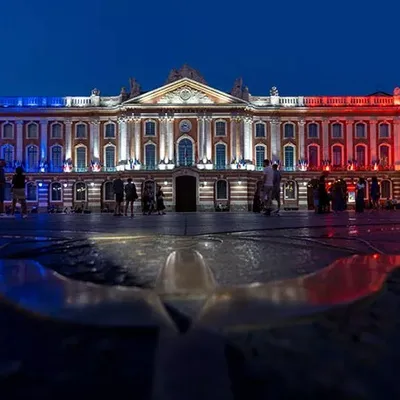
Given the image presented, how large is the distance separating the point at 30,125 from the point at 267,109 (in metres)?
18.8

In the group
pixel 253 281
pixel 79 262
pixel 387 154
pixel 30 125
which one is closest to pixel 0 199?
pixel 79 262

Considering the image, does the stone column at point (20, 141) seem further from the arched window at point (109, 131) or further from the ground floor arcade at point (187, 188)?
the arched window at point (109, 131)

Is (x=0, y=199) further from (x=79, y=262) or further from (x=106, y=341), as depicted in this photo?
(x=106, y=341)

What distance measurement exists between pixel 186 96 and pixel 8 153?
1476 cm

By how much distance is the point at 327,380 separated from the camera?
0.51 meters

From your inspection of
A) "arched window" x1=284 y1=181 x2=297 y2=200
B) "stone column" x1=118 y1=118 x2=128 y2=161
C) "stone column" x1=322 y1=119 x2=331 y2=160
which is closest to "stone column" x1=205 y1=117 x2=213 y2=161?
"stone column" x1=118 y1=118 x2=128 y2=161

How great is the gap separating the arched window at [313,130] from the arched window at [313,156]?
873mm

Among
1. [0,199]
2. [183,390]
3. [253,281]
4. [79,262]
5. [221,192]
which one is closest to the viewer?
[183,390]

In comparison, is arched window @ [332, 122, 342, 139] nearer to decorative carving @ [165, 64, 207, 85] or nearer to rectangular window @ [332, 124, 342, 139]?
rectangular window @ [332, 124, 342, 139]

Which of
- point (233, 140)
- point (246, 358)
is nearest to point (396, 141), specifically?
point (233, 140)

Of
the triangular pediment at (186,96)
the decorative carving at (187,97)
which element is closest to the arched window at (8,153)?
the triangular pediment at (186,96)

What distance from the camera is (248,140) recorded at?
3675 centimetres

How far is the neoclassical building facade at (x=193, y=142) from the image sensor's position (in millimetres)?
35844

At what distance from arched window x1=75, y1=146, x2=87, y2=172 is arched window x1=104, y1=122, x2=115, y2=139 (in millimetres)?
2058
